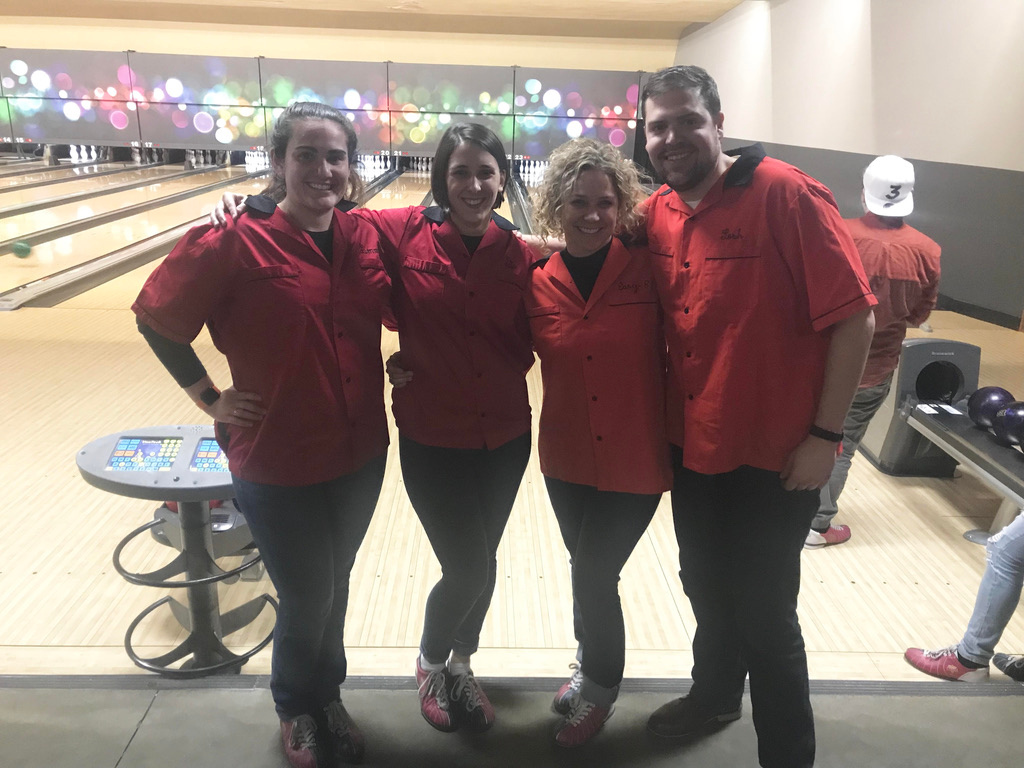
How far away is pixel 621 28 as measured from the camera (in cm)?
845

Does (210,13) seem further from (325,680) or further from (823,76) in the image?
(325,680)

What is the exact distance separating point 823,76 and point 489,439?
17.1ft

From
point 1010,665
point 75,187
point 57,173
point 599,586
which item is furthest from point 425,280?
point 57,173

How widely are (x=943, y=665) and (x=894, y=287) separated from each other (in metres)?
0.95

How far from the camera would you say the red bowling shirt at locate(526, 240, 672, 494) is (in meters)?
1.14

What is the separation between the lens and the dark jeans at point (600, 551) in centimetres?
119

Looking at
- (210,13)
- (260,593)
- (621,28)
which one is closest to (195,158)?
(210,13)

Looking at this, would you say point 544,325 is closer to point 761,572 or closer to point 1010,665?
point 761,572

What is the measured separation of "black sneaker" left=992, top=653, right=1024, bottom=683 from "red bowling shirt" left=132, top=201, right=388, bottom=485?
1.45m

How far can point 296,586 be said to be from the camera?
3.82 ft

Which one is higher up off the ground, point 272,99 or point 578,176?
point 272,99

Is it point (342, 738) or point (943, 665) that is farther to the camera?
point (943, 665)

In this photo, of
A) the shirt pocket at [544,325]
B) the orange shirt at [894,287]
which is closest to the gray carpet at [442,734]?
the shirt pocket at [544,325]

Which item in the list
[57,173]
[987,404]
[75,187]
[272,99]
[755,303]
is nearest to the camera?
[755,303]
